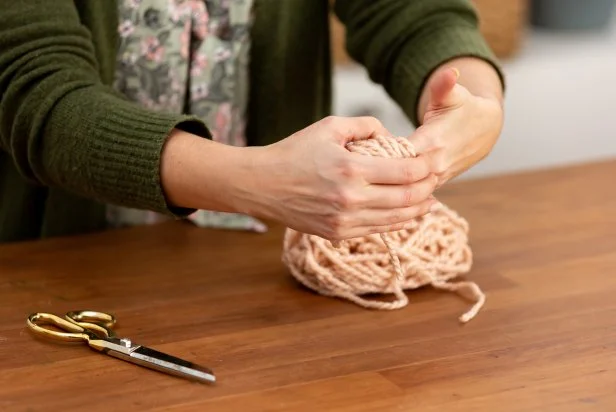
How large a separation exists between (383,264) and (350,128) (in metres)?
0.14

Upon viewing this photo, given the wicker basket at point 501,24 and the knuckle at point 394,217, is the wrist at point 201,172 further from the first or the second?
the wicker basket at point 501,24

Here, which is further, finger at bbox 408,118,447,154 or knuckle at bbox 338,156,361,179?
finger at bbox 408,118,447,154

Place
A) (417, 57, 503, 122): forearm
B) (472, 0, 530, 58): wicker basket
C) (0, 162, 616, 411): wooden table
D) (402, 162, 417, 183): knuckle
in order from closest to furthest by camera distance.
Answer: (0, 162, 616, 411): wooden table, (402, 162, 417, 183): knuckle, (417, 57, 503, 122): forearm, (472, 0, 530, 58): wicker basket

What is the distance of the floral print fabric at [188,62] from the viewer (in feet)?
3.66

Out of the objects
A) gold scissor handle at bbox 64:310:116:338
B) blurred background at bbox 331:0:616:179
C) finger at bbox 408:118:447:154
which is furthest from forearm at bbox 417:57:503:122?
blurred background at bbox 331:0:616:179

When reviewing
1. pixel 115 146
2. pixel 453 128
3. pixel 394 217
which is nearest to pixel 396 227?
pixel 394 217

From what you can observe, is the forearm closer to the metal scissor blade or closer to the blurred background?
the metal scissor blade

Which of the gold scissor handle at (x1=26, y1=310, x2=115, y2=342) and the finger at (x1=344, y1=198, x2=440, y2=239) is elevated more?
the finger at (x1=344, y1=198, x2=440, y2=239)

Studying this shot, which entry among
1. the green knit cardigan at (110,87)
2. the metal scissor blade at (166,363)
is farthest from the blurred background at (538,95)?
the metal scissor blade at (166,363)

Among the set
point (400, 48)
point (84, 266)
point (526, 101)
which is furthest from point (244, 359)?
point (526, 101)

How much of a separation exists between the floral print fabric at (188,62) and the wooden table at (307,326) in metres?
0.13

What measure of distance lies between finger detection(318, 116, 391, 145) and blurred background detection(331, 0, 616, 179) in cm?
100

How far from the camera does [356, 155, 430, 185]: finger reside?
818 millimetres

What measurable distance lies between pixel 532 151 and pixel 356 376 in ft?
4.14
